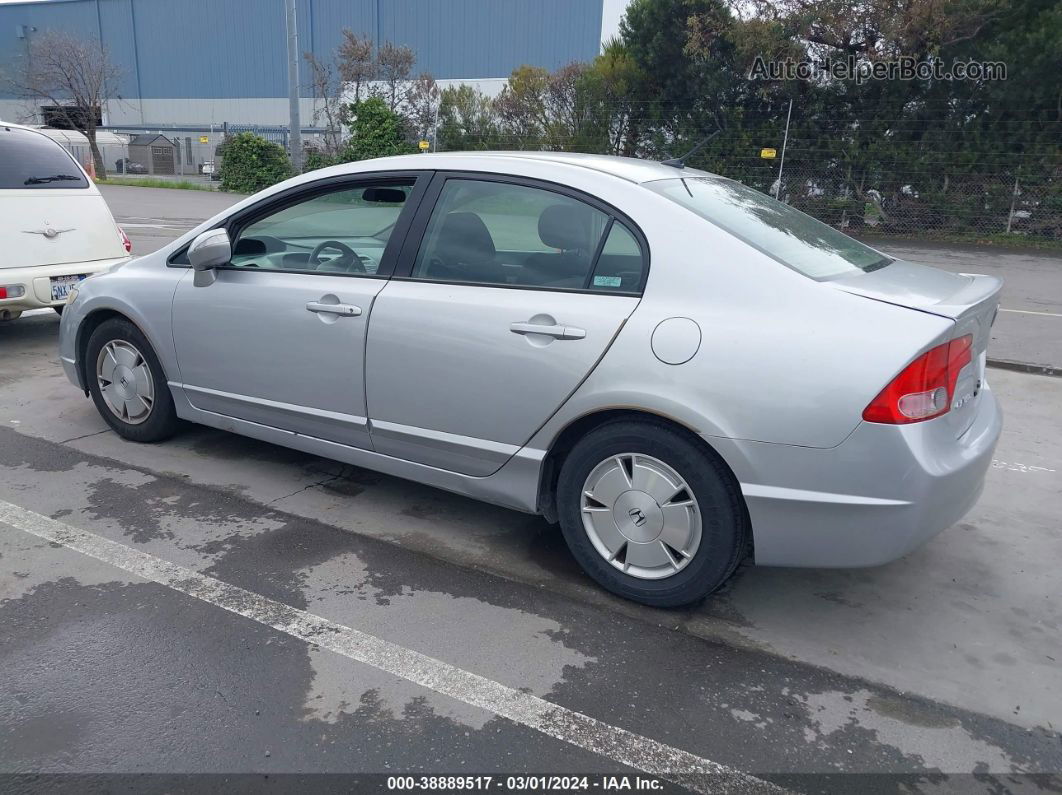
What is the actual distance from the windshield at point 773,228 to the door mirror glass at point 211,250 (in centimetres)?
206

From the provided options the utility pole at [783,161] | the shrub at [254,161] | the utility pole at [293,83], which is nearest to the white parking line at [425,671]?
the utility pole at [293,83]

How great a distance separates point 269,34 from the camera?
41.6 metres

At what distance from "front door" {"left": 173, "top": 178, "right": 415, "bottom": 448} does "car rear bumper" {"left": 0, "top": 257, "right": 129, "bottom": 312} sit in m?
2.74

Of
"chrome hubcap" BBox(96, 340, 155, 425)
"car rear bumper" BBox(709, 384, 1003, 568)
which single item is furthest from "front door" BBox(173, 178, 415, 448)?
"car rear bumper" BBox(709, 384, 1003, 568)

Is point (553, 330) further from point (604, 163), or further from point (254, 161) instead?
point (254, 161)

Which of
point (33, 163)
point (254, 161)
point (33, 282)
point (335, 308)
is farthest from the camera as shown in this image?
point (254, 161)

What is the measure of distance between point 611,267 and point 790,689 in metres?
1.60

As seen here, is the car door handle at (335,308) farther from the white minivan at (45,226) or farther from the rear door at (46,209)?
the rear door at (46,209)

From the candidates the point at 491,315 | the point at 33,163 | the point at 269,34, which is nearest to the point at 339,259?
the point at 491,315

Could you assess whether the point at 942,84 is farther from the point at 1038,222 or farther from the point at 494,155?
the point at 494,155

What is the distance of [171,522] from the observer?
3932 millimetres

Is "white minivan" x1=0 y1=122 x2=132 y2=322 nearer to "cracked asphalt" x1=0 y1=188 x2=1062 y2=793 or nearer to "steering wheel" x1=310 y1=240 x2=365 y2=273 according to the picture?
"cracked asphalt" x1=0 y1=188 x2=1062 y2=793

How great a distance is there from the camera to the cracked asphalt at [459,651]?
2.49 meters

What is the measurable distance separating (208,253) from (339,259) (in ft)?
2.16
